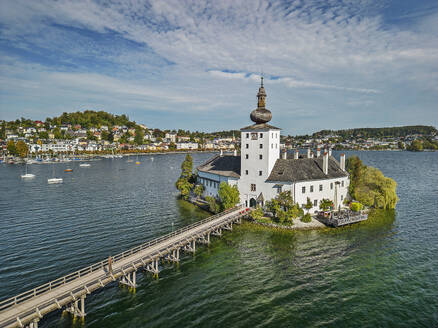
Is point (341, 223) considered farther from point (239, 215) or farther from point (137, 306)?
point (137, 306)

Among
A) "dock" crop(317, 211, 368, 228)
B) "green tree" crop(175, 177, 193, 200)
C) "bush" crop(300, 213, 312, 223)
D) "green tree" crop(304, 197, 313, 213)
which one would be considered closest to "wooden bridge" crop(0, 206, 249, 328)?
"bush" crop(300, 213, 312, 223)

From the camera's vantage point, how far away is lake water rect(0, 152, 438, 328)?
2216 cm

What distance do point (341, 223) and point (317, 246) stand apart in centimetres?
935

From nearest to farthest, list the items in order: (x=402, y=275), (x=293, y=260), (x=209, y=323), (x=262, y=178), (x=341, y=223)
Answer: (x=209, y=323) → (x=402, y=275) → (x=293, y=260) → (x=341, y=223) → (x=262, y=178)

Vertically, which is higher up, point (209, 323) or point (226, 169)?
point (226, 169)

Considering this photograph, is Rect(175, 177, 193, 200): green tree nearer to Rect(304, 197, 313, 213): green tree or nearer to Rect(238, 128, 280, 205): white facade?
Rect(238, 128, 280, 205): white facade

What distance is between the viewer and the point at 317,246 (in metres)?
35.5

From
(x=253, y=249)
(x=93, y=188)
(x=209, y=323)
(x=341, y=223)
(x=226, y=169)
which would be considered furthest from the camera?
(x=93, y=188)

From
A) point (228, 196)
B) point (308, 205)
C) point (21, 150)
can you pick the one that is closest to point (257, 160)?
point (228, 196)

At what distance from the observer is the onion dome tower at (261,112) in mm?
47594

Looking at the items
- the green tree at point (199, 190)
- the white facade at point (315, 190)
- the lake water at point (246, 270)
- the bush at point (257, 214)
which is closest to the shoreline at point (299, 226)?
the bush at point (257, 214)

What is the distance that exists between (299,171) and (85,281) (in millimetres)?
36336

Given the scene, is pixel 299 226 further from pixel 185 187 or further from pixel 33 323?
pixel 33 323

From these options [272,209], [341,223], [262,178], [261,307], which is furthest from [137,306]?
[341,223]
